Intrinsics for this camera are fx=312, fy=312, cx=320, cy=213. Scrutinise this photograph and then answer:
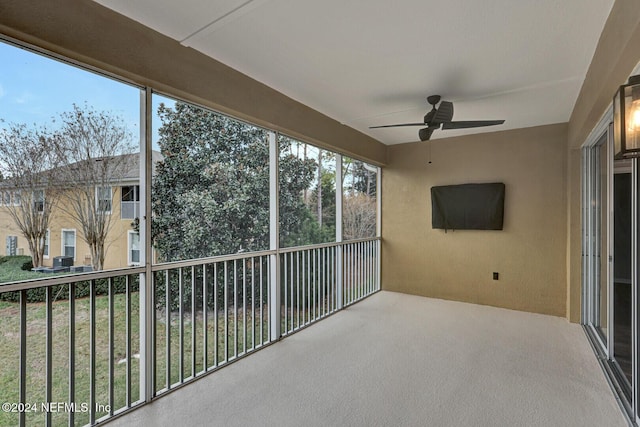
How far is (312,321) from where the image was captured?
3693 mm

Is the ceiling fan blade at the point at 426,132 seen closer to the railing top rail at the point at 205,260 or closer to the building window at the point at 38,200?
the railing top rail at the point at 205,260

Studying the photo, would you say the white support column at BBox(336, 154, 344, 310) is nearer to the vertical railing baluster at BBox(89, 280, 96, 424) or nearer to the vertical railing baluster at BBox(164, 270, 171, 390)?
the vertical railing baluster at BBox(164, 270, 171, 390)

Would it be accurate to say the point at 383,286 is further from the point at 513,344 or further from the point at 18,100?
the point at 18,100

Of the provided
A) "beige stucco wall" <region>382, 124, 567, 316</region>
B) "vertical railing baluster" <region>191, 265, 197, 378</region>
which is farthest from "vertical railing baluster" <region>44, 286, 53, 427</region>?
"beige stucco wall" <region>382, 124, 567, 316</region>

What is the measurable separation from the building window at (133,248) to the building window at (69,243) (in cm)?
31

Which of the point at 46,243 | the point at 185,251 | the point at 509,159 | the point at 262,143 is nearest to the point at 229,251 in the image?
the point at 185,251

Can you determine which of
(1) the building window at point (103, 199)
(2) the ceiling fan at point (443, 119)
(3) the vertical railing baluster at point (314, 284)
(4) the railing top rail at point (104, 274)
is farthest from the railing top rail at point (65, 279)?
(2) the ceiling fan at point (443, 119)

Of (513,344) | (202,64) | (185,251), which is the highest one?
(202,64)

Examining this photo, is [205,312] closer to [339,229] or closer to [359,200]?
[339,229]

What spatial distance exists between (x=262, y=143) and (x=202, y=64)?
1185 millimetres

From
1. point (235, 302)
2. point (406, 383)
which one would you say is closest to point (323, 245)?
point (235, 302)

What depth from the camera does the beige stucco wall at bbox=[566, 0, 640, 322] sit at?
1.53 metres

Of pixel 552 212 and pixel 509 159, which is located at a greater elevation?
pixel 509 159

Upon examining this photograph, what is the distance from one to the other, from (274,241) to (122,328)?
145 centimetres
